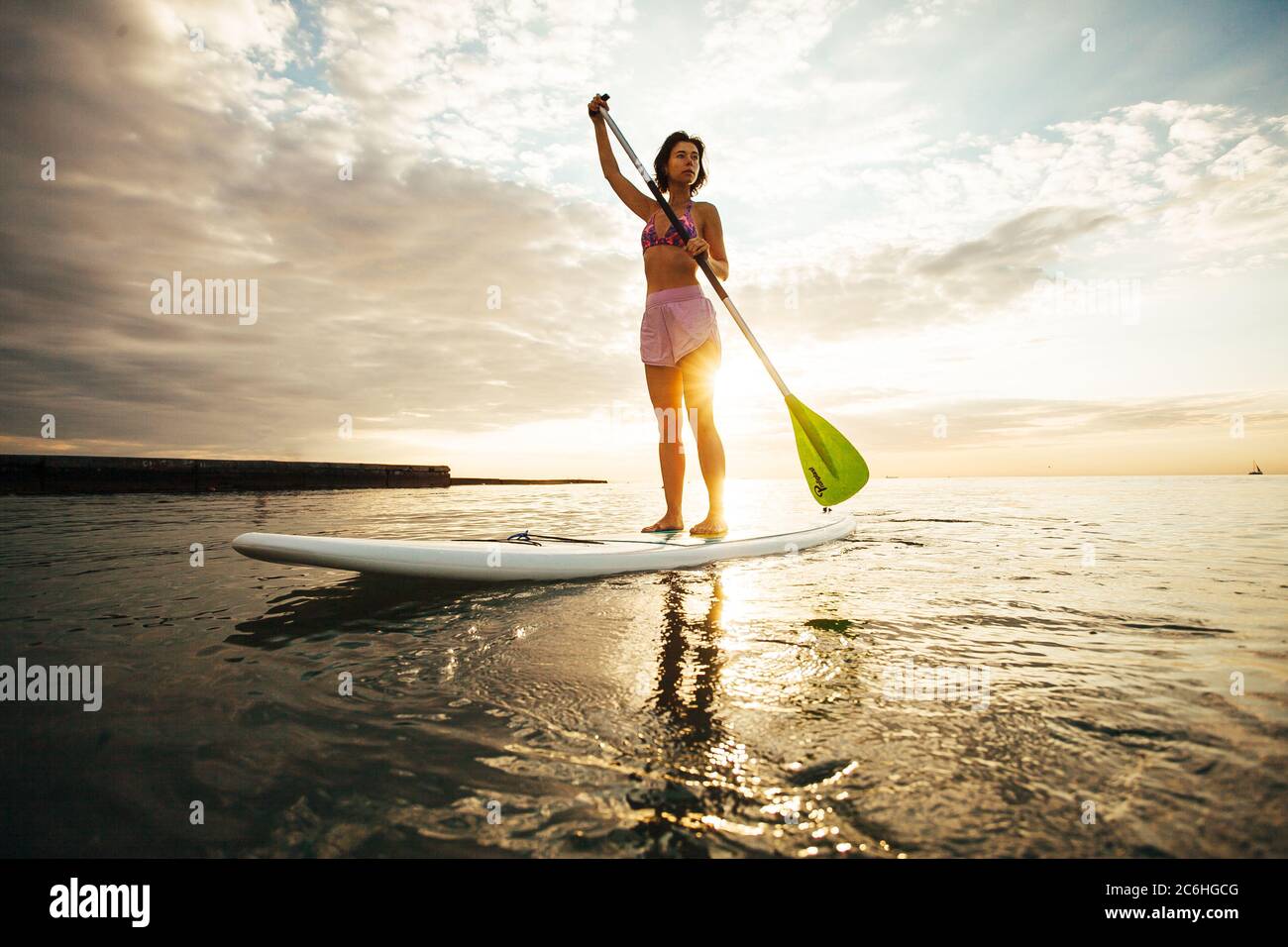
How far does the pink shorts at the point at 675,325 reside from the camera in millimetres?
5410

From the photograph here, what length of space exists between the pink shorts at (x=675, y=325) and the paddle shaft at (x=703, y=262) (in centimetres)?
24

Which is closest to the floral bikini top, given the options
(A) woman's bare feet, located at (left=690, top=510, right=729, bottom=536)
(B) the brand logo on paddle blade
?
(A) woman's bare feet, located at (left=690, top=510, right=729, bottom=536)

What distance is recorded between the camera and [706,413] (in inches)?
220

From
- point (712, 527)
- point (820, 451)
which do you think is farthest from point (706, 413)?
point (820, 451)

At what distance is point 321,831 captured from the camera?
4.18 ft

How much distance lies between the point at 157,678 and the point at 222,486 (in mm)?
37208

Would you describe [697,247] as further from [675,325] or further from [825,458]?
[825,458]

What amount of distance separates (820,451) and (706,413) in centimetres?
145

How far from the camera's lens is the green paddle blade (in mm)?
6137

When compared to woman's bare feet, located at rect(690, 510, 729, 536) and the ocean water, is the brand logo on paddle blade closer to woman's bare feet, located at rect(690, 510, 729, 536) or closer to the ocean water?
woman's bare feet, located at rect(690, 510, 729, 536)

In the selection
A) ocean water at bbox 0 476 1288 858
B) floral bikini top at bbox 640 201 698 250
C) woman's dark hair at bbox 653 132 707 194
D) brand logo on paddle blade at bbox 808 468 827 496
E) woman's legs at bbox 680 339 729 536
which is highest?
woman's dark hair at bbox 653 132 707 194

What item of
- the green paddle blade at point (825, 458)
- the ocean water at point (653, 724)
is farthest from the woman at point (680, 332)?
the ocean water at point (653, 724)

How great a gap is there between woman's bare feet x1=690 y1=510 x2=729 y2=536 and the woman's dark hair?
328cm
